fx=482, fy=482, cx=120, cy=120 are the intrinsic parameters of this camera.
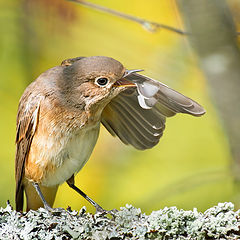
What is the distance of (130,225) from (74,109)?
128cm

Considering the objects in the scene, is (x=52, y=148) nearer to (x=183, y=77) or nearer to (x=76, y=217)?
(x=76, y=217)

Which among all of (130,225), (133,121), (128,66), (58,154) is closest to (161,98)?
(133,121)

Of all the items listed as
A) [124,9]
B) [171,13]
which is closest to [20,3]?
[124,9]

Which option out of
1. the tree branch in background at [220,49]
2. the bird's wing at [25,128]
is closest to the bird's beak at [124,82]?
the tree branch in background at [220,49]

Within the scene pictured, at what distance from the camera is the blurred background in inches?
210

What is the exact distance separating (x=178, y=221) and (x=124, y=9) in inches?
140

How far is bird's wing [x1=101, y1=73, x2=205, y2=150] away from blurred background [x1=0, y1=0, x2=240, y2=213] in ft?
3.17

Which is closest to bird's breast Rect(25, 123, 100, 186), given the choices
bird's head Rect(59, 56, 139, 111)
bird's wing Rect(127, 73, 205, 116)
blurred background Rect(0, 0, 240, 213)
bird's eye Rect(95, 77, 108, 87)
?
bird's head Rect(59, 56, 139, 111)

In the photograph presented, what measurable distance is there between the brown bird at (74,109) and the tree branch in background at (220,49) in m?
0.28

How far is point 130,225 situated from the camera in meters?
2.91

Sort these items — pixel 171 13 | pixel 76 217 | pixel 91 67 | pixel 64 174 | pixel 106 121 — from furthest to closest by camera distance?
pixel 171 13, pixel 106 121, pixel 64 174, pixel 91 67, pixel 76 217

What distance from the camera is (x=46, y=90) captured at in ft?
13.0

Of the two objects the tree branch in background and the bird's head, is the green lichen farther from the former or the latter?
the bird's head

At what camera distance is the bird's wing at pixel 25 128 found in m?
3.94
